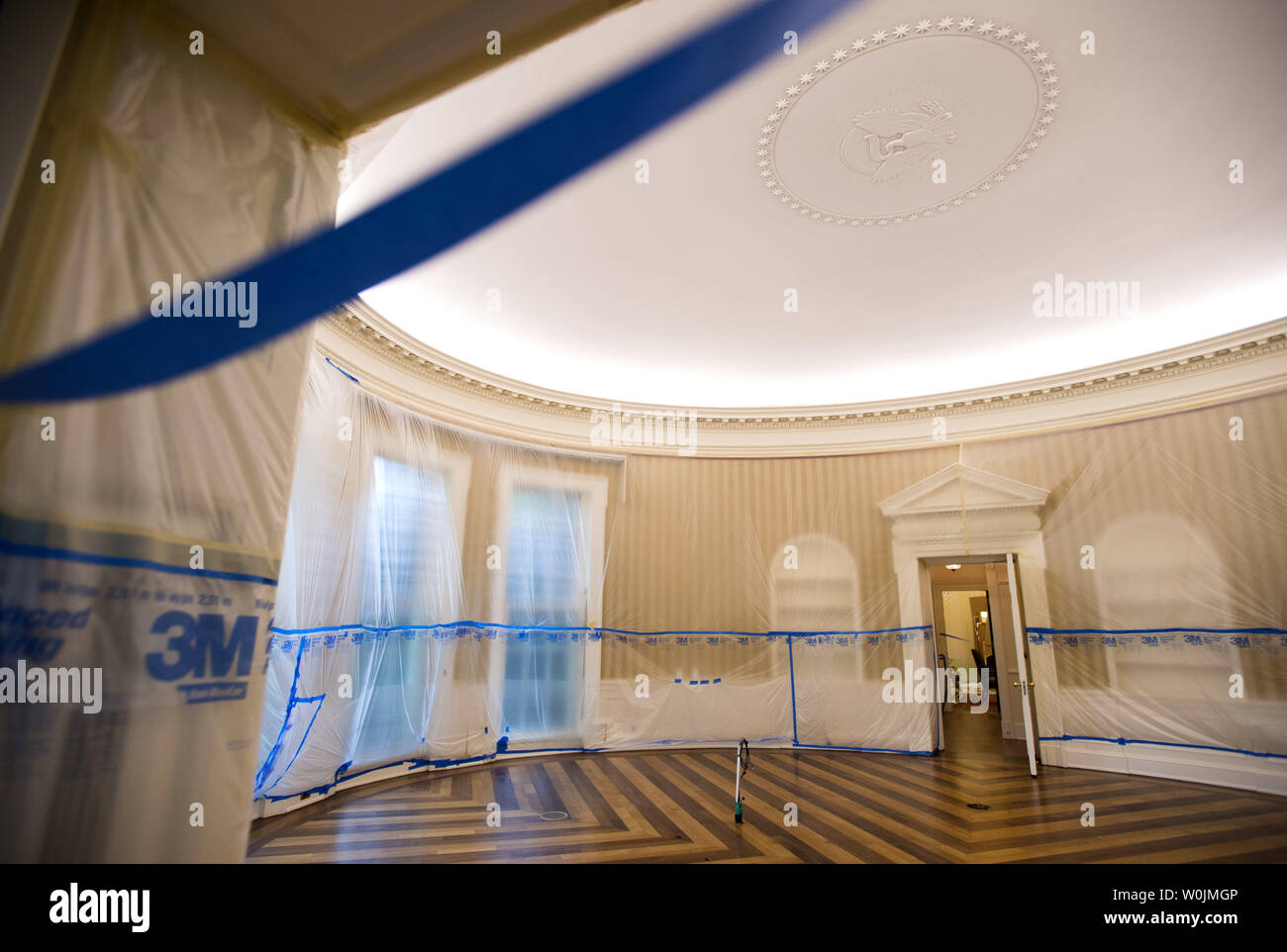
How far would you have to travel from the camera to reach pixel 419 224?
1.42 metres

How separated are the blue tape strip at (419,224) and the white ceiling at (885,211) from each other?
0.22 m

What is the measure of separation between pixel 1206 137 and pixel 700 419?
13.7 feet

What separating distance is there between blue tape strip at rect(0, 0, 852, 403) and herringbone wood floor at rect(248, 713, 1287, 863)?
8.41 ft

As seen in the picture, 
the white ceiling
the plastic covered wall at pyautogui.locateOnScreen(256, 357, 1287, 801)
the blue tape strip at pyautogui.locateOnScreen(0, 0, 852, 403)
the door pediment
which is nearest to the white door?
the plastic covered wall at pyautogui.locateOnScreen(256, 357, 1287, 801)

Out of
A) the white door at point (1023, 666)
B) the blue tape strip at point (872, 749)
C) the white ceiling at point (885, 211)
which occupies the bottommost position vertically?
the blue tape strip at point (872, 749)

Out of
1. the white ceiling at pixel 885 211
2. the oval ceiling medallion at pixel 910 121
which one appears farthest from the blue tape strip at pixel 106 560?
the oval ceiling medallion at pixel 910 121

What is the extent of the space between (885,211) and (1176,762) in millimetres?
4493

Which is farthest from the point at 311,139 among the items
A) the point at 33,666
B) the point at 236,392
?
the point at 33,666

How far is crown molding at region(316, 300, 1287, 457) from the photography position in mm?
4652

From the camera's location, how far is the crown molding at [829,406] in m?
4.65

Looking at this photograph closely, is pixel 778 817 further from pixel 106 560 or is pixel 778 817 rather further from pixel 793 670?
pixel 106 560

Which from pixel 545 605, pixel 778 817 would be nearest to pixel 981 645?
pixel 545 605

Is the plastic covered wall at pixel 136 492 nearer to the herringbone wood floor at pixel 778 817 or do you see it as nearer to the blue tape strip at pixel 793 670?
the herringbone wood floor at pixel 778 817

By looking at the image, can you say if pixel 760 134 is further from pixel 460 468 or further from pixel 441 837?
pixel 441 837
